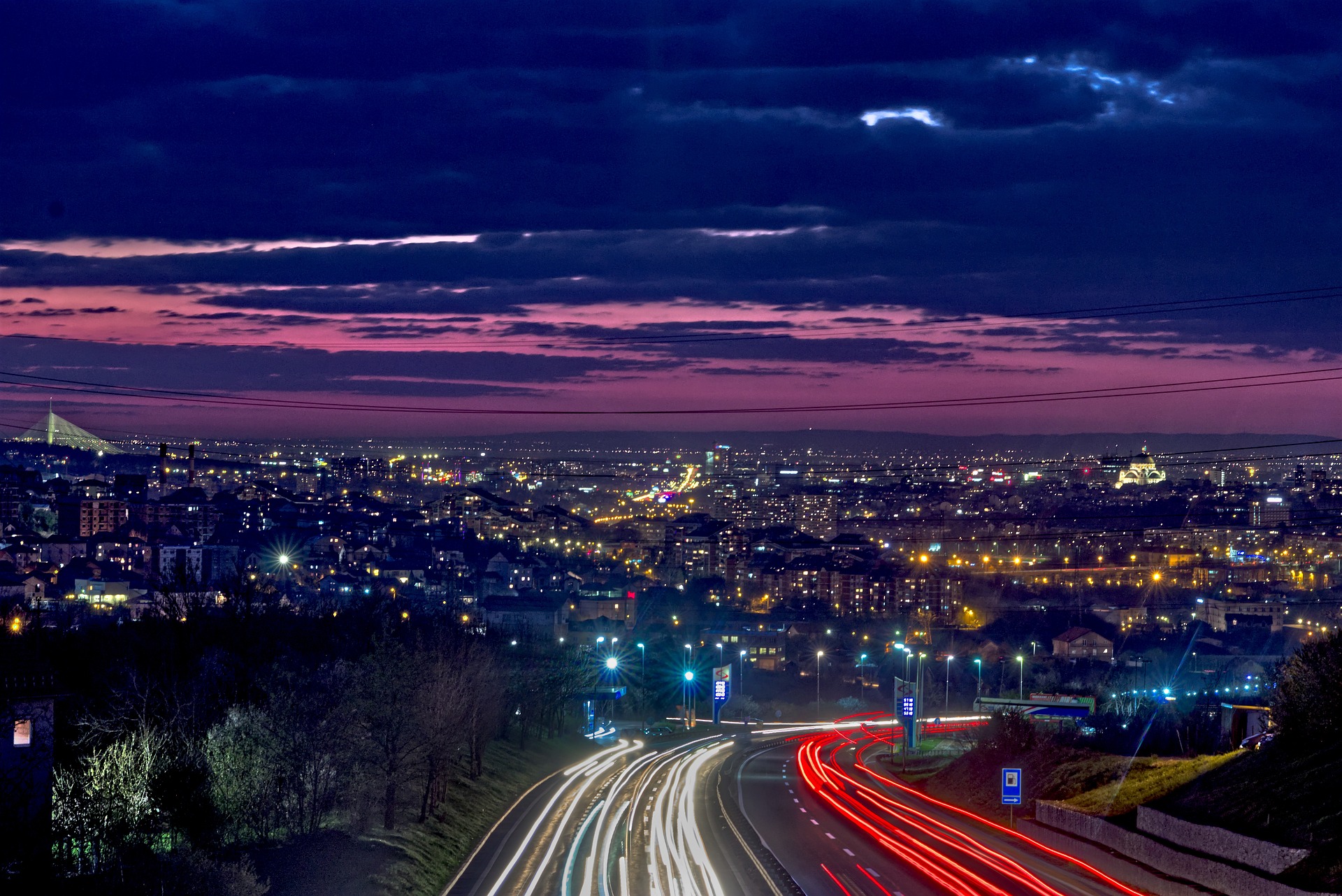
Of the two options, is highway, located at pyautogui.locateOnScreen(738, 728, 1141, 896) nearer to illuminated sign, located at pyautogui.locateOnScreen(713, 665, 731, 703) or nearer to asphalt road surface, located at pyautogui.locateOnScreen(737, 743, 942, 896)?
asphalt road surface, located at pyautogui.locateOnScreen(737, 743, 942, 896)

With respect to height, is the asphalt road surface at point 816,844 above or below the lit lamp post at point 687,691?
above

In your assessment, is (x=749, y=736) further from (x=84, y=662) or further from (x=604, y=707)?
(x=84, y=662)

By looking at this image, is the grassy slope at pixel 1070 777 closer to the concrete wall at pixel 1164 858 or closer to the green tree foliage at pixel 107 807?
the concrete wall at pixel 1164 858

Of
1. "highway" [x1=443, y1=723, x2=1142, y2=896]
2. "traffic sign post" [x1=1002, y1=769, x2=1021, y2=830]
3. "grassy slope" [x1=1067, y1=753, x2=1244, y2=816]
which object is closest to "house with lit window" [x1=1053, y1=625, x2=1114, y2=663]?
"highway" [x1=443, y1=723, x2=1142, y2=896]

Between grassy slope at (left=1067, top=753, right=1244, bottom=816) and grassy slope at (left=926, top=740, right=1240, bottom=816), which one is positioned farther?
grassy slope at (left=926, top=740, right=1240, bottom=816)

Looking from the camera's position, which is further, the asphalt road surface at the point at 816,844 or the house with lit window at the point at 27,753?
the asphalt road surface at the point at 816,844

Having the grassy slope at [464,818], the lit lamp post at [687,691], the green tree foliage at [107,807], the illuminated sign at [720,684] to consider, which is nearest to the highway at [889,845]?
the grassy slope at [464,818]

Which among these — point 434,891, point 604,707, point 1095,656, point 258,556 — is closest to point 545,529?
point 258,556
